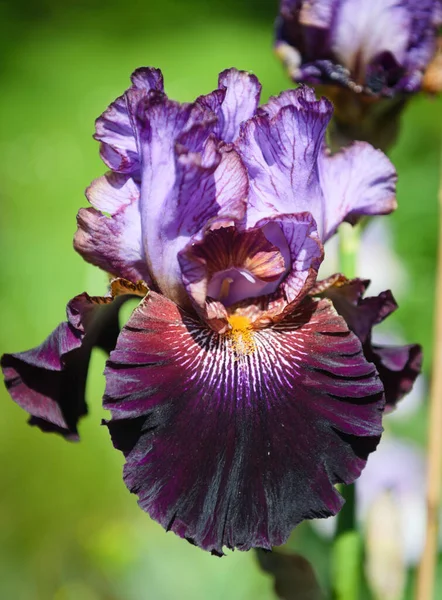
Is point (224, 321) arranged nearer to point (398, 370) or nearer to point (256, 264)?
point (256, 264)

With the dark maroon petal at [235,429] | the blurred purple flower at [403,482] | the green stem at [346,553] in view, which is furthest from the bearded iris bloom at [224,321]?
the blurred purple flower at [403,482]

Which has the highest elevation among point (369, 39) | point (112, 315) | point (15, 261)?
point (369, 39)

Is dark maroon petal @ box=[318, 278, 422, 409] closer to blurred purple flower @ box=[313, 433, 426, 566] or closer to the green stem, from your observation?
the green stem

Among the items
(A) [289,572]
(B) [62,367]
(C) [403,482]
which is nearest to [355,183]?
(B) [62,367]

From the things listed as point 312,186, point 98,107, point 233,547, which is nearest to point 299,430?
point 233,547

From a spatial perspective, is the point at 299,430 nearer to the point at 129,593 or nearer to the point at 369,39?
the point at 369,39

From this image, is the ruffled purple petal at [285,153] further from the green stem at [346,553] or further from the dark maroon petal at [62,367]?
the green stem at [346,553]

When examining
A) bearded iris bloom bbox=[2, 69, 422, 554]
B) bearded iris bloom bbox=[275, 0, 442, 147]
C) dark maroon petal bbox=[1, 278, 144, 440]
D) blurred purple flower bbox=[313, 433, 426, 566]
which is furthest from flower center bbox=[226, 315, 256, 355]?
blurred purple flower bbox=[313, 433, 426, 566]
